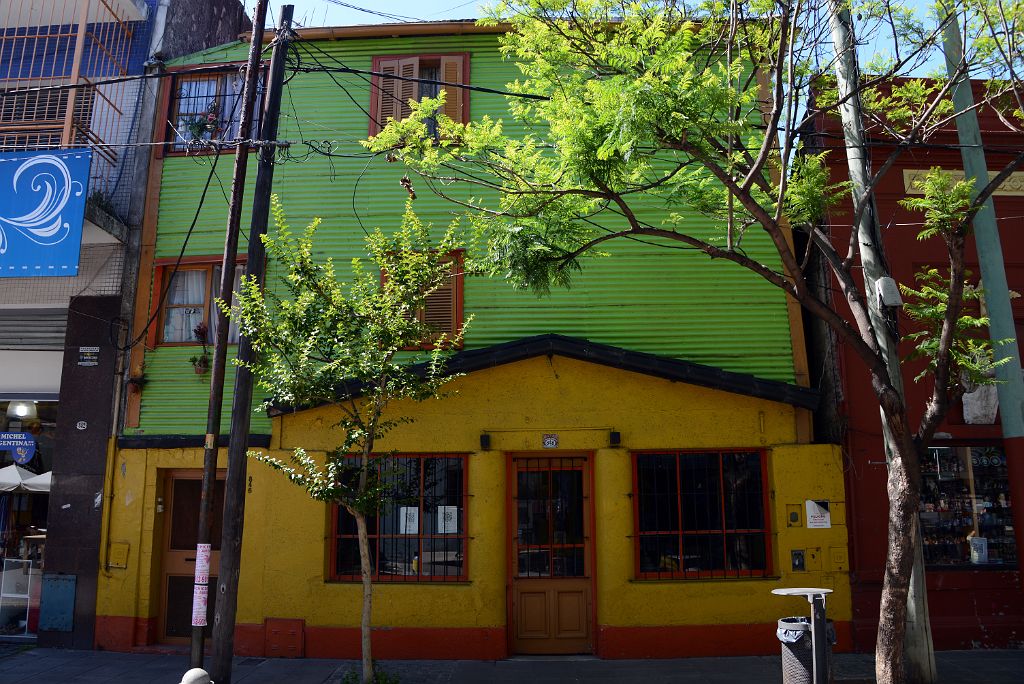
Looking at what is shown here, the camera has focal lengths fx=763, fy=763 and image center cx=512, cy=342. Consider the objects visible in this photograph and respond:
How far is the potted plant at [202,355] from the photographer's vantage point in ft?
35.4

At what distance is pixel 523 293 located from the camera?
10961 millimetres

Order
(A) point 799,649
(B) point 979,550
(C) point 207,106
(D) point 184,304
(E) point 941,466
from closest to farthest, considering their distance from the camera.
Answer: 1. (A) point 799,649
2. (B) point 979,550
3. (E) point 941,466
4. (D) point 184,304
5. (C) point 207,106

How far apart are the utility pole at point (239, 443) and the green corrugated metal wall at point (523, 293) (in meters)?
2.67

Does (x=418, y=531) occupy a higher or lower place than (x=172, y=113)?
lower

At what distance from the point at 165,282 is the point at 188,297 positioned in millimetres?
410

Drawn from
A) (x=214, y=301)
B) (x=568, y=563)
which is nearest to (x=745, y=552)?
(x=568, y=563)

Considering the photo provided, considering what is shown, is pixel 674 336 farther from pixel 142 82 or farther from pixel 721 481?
pixel 142 82

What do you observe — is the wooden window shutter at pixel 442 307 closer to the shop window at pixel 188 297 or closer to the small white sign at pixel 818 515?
the shop window at pixel 188 297

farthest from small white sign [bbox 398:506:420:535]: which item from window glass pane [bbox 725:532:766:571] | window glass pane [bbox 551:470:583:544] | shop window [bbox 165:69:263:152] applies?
shop window [bbox 165:69:263:152]

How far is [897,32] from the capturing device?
848 cm

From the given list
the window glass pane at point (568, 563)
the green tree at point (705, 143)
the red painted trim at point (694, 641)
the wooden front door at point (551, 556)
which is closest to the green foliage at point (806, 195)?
the green tree at point (705, 143)

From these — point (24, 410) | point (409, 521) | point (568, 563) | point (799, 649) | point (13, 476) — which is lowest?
point (799, 649)

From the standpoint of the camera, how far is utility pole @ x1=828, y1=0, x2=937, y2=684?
7164 mm

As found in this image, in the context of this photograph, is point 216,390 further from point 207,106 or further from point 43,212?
Result: point 207,106
